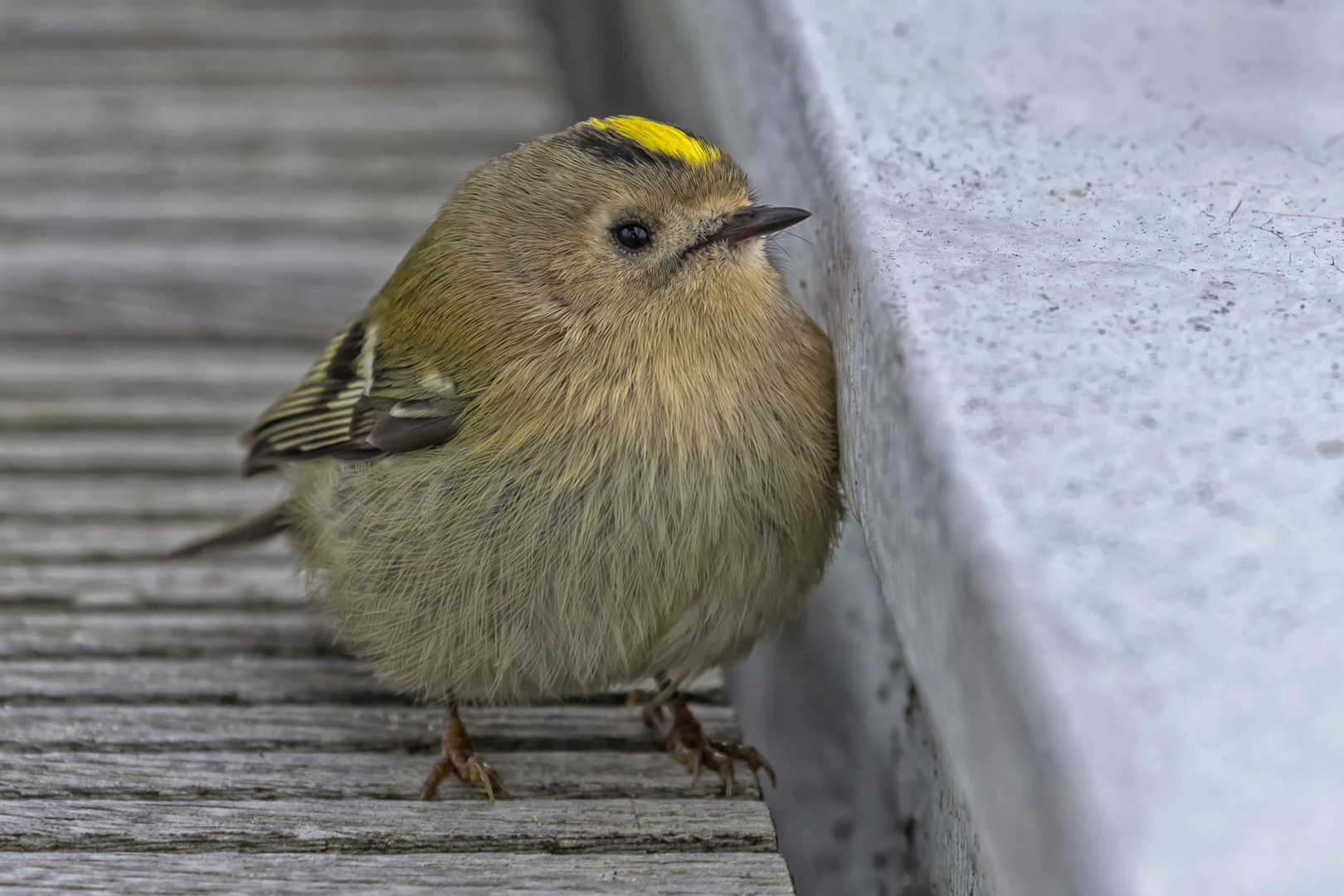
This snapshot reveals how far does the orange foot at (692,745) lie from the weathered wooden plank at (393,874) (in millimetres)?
262

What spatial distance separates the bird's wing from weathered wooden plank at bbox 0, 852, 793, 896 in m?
0.66

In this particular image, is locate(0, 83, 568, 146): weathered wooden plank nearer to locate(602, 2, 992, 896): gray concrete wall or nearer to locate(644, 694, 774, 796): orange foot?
locate(602, 2, 992, 896): gray concrete wall

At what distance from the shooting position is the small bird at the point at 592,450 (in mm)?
2020

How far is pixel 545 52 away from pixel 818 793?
10.4 feet

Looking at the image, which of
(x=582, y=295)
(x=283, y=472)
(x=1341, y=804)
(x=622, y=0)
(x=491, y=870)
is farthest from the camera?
(x=622, y=0)

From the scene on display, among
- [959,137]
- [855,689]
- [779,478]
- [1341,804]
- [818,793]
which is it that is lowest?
[818,793]

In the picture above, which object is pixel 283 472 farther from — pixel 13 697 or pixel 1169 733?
pixel 1169 733

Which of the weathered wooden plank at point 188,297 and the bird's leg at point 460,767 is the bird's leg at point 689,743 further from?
the weathered wooden plank at point 188,297

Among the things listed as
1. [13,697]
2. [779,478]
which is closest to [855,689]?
[779,478]

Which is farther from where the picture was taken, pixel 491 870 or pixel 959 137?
pixel 959 137

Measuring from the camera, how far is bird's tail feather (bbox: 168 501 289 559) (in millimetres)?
2857

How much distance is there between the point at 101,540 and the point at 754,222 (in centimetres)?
162

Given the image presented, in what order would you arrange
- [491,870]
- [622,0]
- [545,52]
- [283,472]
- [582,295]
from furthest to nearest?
1. [622,0]
2. [545,52]
3. [283,472]
4. [582,295]
5. [491,870]

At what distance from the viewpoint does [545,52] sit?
527cm
